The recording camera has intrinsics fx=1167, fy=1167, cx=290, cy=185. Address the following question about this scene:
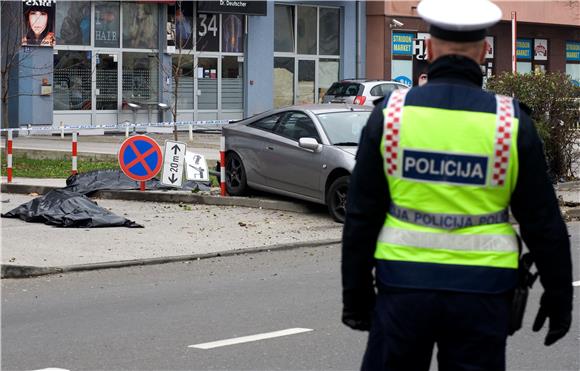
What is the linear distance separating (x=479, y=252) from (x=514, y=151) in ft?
1.17

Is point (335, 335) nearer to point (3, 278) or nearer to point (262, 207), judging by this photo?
point (3, 278)

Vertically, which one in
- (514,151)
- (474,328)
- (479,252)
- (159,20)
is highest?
(159,20)

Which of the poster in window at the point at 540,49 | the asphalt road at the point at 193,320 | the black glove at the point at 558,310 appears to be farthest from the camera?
the poster in window at the point at 540,49

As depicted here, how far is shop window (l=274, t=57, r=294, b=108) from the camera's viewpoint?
39469mm

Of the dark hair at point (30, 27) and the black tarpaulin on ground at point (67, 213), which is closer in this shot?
the black tarpaulin on ground at point (67, 213)

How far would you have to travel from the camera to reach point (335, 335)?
315 inches

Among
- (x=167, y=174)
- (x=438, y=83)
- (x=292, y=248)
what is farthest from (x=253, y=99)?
(x=438, y=83)

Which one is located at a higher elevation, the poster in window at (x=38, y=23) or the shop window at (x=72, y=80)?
the poster in window at (x=38, y=23)

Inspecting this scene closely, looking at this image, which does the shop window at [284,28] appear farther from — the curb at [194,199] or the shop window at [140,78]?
the curb at [194,199]

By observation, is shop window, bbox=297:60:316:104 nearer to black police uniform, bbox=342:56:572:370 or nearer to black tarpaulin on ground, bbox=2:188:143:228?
black tarpaulin on ground, bbox=2:188:143:228

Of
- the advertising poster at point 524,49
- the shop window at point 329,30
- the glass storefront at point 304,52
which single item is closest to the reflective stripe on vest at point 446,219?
the glass storefront at point 304,52

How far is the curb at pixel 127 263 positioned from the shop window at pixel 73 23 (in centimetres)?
2148

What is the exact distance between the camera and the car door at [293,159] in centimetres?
1485

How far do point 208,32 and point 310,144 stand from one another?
2282cm
